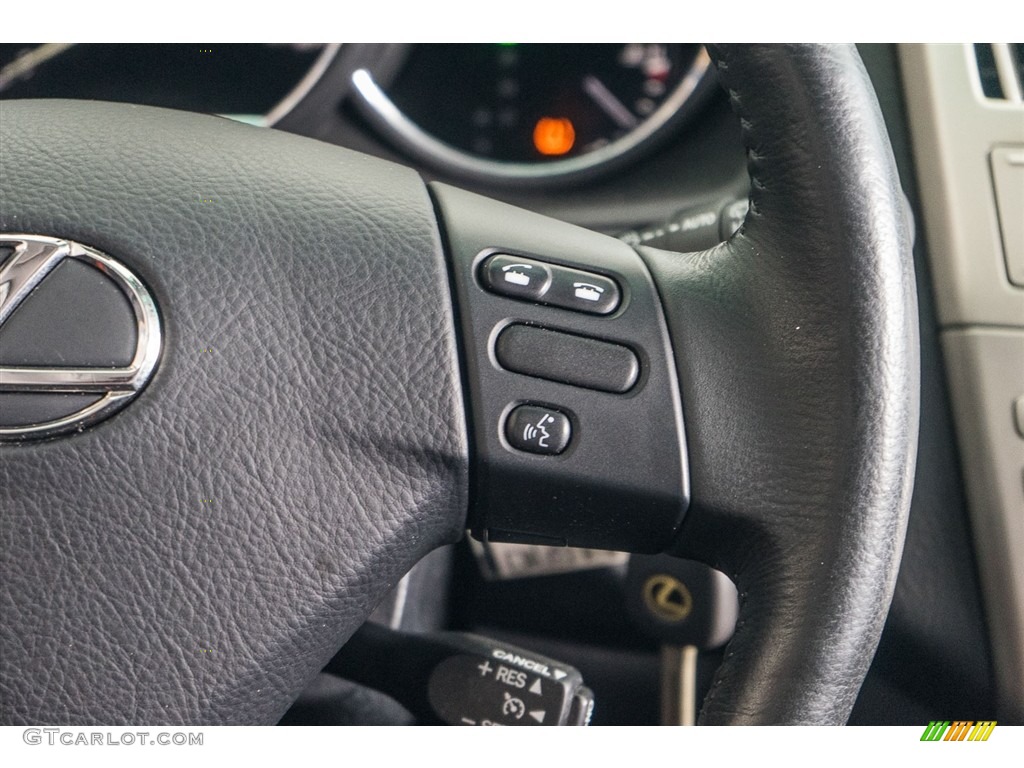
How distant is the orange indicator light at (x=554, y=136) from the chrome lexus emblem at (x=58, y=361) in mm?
1089

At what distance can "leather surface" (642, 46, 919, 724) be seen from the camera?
46cm

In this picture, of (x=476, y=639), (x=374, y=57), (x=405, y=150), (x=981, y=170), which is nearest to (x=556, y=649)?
(x=476, y=639)

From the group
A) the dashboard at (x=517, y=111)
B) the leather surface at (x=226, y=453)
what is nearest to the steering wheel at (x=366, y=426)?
the leather surface at (x=226, y=453)

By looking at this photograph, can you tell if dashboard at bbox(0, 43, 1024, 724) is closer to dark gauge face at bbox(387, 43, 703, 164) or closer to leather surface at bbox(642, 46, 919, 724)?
dark gauge face at bbox(387, 43, 703, 164)

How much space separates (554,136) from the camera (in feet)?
4.94

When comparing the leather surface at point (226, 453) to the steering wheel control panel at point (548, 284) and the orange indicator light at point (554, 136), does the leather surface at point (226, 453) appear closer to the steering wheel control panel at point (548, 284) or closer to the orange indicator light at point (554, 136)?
the steering wheel control panel at point (548, 284)

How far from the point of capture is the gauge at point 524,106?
146cm

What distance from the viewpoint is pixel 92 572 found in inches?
17.7

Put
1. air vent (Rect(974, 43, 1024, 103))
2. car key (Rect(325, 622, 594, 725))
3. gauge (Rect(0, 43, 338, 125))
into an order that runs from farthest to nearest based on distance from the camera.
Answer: gauge (Rect(0, 43, 338, 125)), air vent (Rect(974, 43, 1024, 103)), car key (Rect(325, 622, 594, 725))

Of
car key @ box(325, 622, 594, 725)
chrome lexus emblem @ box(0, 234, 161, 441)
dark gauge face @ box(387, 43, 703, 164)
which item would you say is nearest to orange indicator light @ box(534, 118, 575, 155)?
dark gauge face @ box(387, 43, 703, 164)

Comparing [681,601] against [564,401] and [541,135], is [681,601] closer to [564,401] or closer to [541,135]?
[564,401]

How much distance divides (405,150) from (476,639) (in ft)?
3.31

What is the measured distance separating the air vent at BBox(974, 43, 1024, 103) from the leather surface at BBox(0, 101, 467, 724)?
57cm
